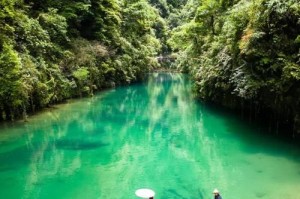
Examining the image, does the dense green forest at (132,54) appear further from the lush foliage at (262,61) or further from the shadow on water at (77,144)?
the shadow on water at (77,144)

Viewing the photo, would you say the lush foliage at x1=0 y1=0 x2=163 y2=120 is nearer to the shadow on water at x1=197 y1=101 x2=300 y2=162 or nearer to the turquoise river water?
the turquoise river water

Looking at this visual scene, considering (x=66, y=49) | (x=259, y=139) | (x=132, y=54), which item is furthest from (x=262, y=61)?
(x=132, y=54)

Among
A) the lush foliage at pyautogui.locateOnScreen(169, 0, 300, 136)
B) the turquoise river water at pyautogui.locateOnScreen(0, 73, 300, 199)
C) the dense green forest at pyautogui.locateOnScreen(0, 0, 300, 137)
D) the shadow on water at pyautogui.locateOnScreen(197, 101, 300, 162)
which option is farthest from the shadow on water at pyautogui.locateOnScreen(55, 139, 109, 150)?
the lush foliage at pyautogui.locateOnScreen(169, 0, 300, 136)

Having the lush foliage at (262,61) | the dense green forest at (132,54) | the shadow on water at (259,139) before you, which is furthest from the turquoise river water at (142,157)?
the dense green forest at (132,54)

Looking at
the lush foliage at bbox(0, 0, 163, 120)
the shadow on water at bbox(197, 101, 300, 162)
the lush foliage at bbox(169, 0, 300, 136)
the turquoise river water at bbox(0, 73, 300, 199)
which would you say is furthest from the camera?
the lush foliage at bbox(0, 0, 163, 120)

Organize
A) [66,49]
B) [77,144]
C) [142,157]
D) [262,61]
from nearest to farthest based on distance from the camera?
[142,157]
[262,61]
[77,144]
[66,49]

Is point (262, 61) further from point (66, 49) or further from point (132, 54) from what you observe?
point (132, 54)
